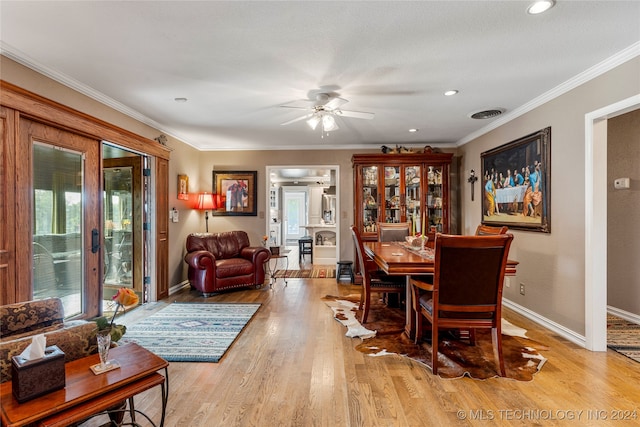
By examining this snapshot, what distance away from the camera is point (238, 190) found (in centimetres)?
567

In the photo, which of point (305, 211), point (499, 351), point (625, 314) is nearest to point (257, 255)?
point (499, 351)

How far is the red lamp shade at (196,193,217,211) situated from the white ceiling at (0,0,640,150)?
1.87m

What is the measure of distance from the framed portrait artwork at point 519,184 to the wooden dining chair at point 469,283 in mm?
1493

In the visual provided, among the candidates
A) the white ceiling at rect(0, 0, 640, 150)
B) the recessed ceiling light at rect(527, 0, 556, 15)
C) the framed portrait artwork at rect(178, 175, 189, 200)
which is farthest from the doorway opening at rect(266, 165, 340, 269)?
the recessed ceiling light at rect(527, 0, 556, 15)

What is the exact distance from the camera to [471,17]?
6.24 ft

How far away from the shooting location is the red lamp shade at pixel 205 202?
527 cm

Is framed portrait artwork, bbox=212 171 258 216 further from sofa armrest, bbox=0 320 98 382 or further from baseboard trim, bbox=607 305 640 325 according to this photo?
baseboard trim, bbox=607 305 640 325

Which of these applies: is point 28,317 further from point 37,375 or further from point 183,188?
point 183,188

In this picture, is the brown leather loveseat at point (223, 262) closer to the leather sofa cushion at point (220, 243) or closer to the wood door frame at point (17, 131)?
the leather sofa cushion at point (220, 243)

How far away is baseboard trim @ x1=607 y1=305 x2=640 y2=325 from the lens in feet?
11.1

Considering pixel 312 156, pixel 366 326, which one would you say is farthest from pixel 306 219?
pixel 366 326

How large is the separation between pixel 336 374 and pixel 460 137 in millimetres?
4368

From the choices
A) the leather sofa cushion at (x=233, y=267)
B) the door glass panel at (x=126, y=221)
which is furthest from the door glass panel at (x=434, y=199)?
the door glass panel at (x=126, y=221)

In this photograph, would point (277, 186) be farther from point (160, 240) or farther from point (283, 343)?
point (283, 343)
